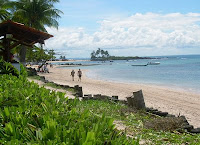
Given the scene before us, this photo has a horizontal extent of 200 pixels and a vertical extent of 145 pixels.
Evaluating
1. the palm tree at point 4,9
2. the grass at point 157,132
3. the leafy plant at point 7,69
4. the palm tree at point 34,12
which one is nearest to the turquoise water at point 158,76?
the palm tree at point 34,12

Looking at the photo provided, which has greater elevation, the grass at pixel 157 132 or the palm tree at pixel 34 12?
the palm tree at pixel 34 12

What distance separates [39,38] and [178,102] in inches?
413

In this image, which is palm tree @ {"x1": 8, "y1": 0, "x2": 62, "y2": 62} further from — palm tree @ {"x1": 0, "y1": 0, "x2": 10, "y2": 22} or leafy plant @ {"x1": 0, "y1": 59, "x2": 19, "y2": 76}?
leafy plant @ {"x1": 0, "y1": 59, "x2": 19, "y2": 76}

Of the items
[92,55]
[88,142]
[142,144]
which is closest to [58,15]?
[142,144]

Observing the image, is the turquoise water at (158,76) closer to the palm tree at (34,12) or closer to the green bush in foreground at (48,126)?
the palm tree at (34,12)

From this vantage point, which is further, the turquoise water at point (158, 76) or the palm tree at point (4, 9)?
the turquoise water at point (158, 76)

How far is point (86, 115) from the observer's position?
8.27ft

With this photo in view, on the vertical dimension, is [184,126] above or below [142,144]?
below

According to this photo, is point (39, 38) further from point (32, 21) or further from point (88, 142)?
point (32, 21)

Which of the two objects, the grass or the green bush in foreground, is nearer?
the green bush in foreground

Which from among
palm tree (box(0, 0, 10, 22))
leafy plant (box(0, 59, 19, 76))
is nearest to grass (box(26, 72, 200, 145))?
leafy plant (box(0, 59, 19, 76))

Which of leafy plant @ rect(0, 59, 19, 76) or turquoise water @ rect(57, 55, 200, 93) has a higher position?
leafy plant @ rect(0, 59, 19, 76)

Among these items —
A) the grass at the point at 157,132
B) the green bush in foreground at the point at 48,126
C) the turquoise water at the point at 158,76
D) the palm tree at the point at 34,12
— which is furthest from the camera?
the turquoise water at the point at 158,76

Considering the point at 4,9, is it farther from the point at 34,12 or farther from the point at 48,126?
the point at 48,126
